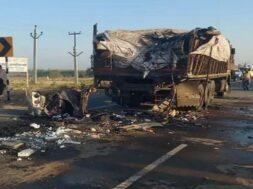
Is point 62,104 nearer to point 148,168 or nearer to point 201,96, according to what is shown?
point 201,96

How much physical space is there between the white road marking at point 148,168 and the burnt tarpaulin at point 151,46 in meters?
5.84

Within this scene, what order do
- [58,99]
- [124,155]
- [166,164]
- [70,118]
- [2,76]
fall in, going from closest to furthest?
[166,164] < [124,155] < [70,118] < [58,99] < [2,76]

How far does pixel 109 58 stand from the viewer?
17.8m

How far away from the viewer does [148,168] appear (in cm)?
903

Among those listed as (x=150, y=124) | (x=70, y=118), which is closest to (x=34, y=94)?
(x=70, y=118)

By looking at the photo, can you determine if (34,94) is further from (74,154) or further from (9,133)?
(74,154)

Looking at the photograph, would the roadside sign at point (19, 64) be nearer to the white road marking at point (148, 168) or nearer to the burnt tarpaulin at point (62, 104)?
the burnt tarpaulin at point (62, 104)

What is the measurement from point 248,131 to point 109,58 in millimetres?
5421

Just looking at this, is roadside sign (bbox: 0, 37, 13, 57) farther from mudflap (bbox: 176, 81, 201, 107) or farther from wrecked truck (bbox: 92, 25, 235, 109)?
mudflap (bbox: 176, 81, 201, 107)

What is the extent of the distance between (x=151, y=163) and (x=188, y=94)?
28.6 feet

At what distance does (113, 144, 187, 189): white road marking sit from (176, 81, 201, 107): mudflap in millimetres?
5985

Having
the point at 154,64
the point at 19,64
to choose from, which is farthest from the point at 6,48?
the point at 19,64

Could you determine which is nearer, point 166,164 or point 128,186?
point 128,186

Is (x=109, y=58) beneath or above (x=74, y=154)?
above
